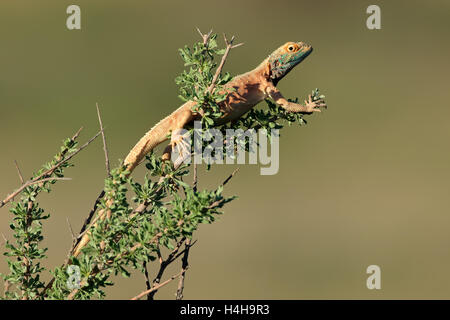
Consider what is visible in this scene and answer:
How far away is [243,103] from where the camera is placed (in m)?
5.95

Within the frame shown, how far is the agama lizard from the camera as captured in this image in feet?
18.3

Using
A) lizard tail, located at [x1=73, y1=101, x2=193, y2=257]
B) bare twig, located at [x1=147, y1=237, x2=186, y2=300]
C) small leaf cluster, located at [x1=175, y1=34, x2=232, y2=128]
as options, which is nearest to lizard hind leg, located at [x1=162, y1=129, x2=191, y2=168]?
lizard tail, located at [x1=73, y1=101, x2=193, y2=257]

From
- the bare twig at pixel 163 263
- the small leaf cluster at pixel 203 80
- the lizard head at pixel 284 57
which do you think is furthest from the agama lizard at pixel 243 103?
the bare twig at pixel 163 263

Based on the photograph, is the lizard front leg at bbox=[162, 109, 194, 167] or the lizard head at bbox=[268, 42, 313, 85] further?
the lizard head at bbox=[268, 42, 313, 85]

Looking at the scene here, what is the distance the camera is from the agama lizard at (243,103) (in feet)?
18.3

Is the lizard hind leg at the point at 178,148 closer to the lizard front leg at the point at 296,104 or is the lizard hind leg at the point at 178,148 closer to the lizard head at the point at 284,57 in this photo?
the lizard front leg at the point at 296,104

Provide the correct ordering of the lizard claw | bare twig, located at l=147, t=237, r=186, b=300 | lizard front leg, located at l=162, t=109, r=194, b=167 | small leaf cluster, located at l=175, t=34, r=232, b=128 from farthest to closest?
lizard front leg, located at l=162, t=109, r=194, b=167 → the lizard claw → small leaf cluster, located at l=175, t=34, r=232, b=128 → bare twig, located at l=147, t=237, r=186, b=300

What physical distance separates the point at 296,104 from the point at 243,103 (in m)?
0.59

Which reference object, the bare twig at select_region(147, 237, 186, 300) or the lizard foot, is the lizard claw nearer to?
the lizard foot

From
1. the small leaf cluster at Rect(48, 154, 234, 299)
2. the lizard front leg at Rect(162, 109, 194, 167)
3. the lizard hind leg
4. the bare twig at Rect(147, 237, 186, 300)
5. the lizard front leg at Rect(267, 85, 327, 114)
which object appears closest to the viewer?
the small leaf cluster at Rect(48, 154, 234, 299)

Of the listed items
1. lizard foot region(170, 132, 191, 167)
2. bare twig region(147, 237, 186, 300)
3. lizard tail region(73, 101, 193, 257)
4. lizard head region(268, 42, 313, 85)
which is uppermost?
lizard head region(268, 42, 313, 85)

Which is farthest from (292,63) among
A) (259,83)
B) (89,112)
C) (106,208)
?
(89,112)

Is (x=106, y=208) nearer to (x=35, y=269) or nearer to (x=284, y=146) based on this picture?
(x=35, y=269)
